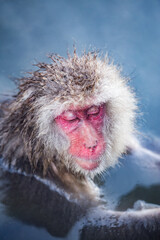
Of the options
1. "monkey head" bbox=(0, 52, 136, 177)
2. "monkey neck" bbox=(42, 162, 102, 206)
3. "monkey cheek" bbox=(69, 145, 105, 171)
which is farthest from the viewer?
"monkey neck" bbox=(42, 162, 102, 206)

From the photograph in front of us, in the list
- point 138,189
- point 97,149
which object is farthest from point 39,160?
point 138,189

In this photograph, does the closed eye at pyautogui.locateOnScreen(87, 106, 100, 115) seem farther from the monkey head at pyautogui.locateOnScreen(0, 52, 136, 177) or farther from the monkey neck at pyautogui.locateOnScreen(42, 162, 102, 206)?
the monkey neck at pyautogui.locateOnScreen(42, 162, 102, 206)

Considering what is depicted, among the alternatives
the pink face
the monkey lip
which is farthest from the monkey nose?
the monkey lip

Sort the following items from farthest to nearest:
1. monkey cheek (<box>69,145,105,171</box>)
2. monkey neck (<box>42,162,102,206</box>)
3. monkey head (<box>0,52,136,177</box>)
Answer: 1. monkey neck (<box>42,162,102,206</box>)
2. monkey cheek (<box>69,145,105,171</box>)
3. monkey head (<box>0,52,136,177</box>)

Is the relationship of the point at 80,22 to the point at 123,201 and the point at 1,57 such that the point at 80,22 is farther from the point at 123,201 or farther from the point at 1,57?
the point at 123,201

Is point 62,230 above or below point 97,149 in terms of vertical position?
below

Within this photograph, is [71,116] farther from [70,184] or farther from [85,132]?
[70,184]

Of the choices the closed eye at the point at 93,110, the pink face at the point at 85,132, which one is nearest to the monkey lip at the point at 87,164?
the pink face at the point at 85,132

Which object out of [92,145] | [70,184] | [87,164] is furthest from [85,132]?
[70,184]
